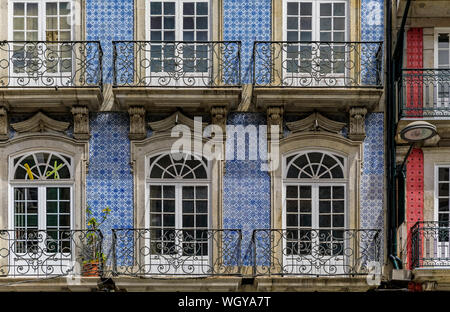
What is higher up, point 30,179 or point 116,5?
point 116,5

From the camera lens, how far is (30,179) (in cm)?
1438

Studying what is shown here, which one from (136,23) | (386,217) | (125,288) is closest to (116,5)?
(136,23)

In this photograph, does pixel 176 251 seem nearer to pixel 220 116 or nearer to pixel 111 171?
pixel 111 171

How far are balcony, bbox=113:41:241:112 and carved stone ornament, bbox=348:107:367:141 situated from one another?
5.75 ft

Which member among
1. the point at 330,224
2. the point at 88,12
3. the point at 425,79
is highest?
the point at 88,12

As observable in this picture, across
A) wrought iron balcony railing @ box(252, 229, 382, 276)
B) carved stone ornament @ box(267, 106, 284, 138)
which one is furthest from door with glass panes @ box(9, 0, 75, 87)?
wrought iron balcony railing @ box(252, 229, 382, 276)

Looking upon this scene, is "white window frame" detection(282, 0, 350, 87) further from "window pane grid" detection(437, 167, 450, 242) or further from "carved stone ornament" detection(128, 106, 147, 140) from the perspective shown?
"carved stone ornament" detection(128, 106, 147, 140)

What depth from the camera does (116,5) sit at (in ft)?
48.1

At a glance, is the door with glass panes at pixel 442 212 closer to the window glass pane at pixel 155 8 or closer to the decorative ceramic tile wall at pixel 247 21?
the decorative ceramic tile wall at pixel 247 21

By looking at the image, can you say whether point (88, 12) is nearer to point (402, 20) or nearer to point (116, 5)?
point (116, 5)

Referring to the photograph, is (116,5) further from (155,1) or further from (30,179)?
(30,179)

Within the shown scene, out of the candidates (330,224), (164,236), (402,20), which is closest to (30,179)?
(164,236)

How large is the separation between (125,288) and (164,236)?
0.97 metres

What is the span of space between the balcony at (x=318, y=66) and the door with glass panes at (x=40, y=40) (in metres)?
2.91
